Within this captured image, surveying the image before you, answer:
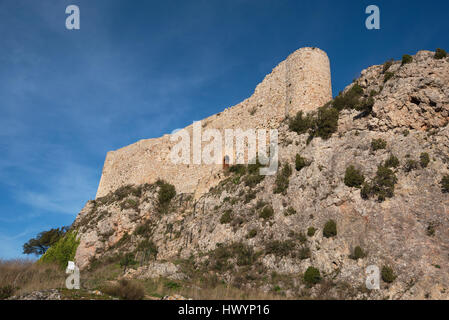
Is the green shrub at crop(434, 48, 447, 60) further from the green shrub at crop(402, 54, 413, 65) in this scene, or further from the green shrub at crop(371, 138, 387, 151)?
the green shrub at crop(371, 138, 387, 151)

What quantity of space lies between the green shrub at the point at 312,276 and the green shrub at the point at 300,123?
30.4 feet

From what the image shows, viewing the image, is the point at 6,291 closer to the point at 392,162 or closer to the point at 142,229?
the point at 392,162

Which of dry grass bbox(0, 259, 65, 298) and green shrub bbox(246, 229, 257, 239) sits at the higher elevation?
green shrub bbox(246, 229, 257, 239)

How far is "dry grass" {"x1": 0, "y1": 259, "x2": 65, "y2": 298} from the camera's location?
980 centimetres

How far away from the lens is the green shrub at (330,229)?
38.9 feet

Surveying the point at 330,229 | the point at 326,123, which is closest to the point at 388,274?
the point at 330,229

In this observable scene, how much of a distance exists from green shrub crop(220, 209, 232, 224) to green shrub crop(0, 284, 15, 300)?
33.7 ft

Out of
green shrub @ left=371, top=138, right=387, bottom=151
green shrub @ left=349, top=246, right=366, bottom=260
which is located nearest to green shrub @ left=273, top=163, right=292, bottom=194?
green shrub @ left=371, top=138, right=387, bottom=151

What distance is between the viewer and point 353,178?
42.4ft

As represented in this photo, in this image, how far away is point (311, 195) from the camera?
14.1 meters

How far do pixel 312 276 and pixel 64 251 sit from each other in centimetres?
2298

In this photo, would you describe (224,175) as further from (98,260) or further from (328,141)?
(98,260)

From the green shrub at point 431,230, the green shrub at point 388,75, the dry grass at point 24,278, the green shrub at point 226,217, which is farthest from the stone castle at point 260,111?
the dry grass at point 24,278

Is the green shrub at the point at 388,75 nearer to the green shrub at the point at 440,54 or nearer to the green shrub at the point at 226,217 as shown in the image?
the green shrub at the point at 440,54
